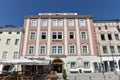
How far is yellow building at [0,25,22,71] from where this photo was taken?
3186 centimetres

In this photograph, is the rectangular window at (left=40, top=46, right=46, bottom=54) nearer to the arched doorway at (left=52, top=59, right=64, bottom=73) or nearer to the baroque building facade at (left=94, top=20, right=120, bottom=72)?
the arched doorway at (left=52, top=59, right=64, bottom=73)

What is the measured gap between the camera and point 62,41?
3278cm

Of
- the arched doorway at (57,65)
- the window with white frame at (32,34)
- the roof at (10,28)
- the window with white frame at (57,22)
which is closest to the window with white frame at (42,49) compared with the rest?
the arched doorway at (57,65)

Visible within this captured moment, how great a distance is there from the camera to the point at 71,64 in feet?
103

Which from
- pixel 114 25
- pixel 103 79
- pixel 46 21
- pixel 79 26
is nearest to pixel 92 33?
pixel 79 26

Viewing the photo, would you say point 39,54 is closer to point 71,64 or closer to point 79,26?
point 71,64

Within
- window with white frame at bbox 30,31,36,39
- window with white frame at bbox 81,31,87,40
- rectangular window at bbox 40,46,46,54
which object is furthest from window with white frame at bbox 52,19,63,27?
rectangular window at bbox 40,46,46,54

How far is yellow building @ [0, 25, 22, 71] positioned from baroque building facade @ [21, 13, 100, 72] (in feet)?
4.87

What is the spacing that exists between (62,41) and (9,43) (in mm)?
11674

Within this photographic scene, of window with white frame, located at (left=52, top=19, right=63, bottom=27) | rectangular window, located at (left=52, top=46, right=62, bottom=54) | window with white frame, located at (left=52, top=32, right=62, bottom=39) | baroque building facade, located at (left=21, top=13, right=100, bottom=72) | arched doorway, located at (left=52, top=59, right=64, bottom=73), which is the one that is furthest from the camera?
window with white frame, located at (left=52, top=19, right=63, bottom=27)

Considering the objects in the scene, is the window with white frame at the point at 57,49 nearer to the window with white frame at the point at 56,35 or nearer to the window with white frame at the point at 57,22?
the window with white frame at the point at 56,35

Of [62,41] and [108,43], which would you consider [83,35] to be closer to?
[62,41]

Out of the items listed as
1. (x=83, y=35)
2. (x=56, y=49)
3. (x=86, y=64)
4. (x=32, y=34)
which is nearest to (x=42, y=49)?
(x=56, y=49)

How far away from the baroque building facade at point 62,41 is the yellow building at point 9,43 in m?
1.48
